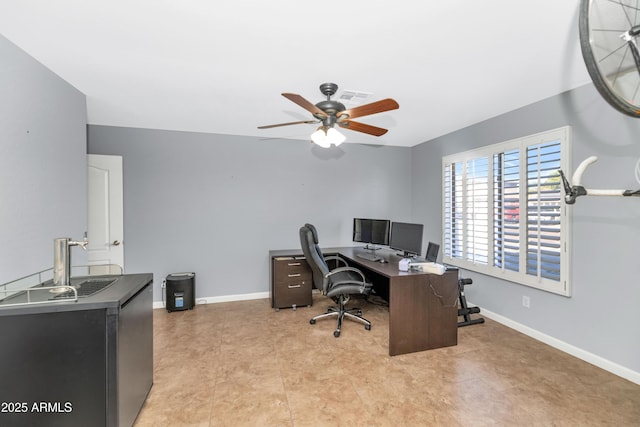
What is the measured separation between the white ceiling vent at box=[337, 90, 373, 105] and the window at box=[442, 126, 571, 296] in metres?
1.75

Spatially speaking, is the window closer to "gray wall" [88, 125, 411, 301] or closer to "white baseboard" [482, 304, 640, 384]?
"white baseboard" [482, 304, 640, 384]

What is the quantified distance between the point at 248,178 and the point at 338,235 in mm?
1666

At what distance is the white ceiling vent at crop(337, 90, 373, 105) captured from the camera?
2.56 m

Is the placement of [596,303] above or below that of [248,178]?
below

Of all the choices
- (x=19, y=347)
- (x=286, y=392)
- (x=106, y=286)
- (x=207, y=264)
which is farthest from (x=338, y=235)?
(x=19, y=347)

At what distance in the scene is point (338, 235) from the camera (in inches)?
181

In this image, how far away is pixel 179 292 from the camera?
365cm

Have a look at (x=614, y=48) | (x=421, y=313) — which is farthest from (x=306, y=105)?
(x=421, y=313)

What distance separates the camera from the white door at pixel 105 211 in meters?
3.48

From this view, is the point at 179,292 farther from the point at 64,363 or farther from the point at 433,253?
the point at 433,253

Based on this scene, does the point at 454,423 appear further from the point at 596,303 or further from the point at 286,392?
the point at 596,303

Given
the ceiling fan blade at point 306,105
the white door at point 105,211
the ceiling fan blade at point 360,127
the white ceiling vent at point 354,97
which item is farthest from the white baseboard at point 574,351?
the white door at point 105,211

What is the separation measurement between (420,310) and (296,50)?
2.41 metres

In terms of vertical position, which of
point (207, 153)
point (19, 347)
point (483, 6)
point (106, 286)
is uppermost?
point (483, 6)
